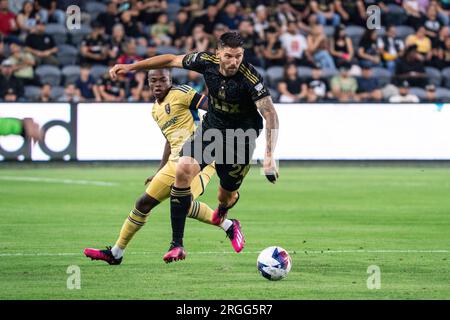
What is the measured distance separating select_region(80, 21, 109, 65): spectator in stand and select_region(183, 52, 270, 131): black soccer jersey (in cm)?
1452

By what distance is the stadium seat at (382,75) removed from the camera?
2655cm

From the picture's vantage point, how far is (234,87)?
10.6 meters

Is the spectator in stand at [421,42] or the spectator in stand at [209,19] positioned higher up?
the spectator in stand at [209,19]

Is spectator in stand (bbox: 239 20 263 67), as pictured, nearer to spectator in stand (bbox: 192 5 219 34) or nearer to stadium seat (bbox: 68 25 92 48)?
spectator in stand (bbox: 192 5 219 34)

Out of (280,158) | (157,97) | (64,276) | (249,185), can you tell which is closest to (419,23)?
(280,158)

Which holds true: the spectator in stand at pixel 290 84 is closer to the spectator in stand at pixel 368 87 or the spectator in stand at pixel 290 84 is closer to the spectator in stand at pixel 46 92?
the spectator in stand at pixel 368 87

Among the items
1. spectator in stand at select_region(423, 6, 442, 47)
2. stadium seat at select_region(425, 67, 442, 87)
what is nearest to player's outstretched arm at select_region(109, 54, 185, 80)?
stadium seat at select_region(425, 67, 442, 87)

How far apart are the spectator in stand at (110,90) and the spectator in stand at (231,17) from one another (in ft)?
11.2

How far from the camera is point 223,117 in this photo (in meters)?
10.9

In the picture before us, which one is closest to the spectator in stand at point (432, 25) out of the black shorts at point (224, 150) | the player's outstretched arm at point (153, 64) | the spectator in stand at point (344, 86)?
the spectator in stand at point (344, 86)

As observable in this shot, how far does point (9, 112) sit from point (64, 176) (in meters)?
1.85
